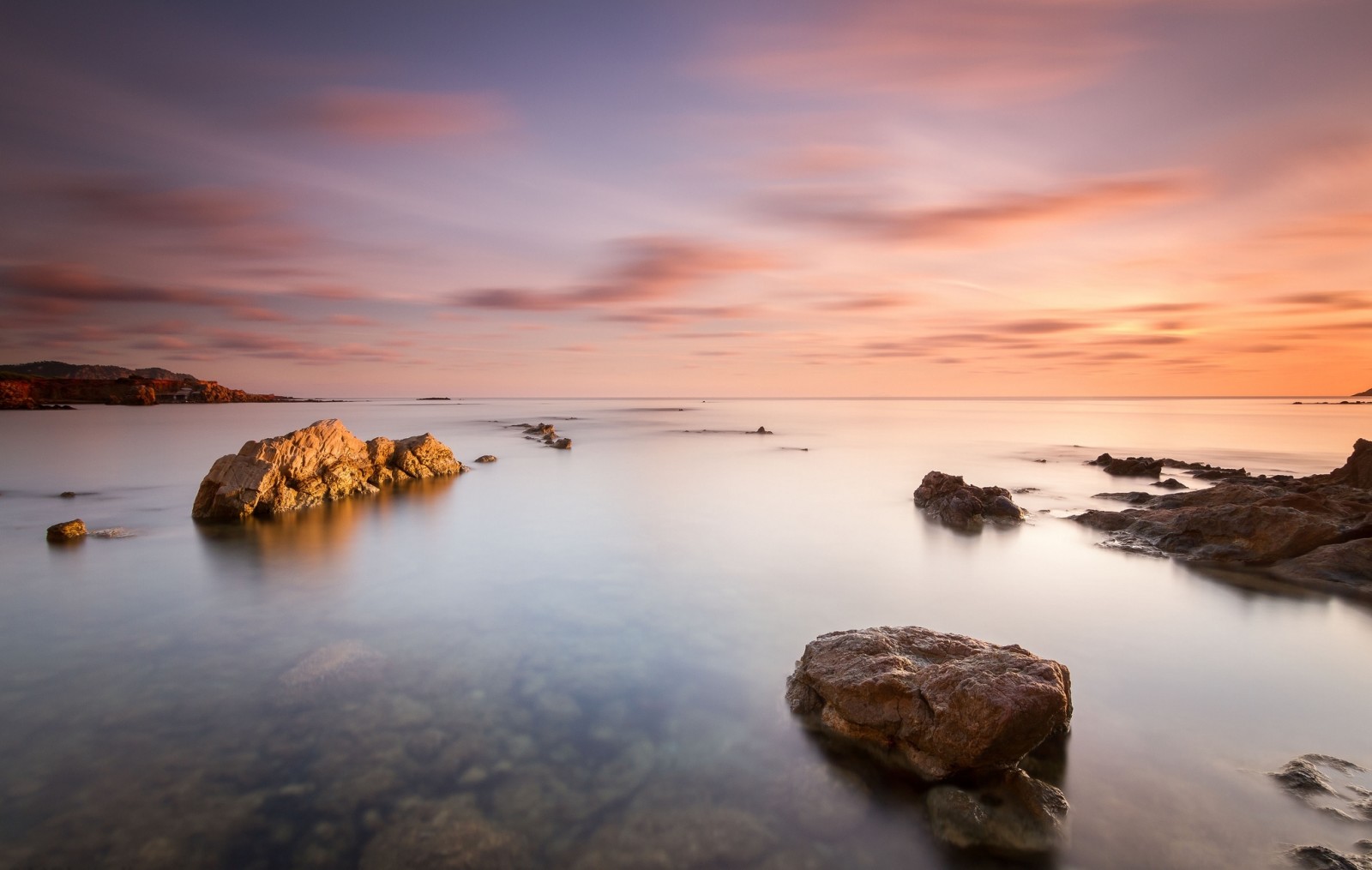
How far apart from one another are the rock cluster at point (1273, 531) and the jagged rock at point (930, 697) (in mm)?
7753

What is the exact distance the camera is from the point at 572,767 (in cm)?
484

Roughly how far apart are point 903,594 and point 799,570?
194 centimetres

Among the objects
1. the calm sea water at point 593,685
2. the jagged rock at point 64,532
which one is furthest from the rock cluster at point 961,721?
the jagged rock at point 64,532

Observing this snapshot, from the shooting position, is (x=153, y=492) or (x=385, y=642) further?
(x=153, y=492)

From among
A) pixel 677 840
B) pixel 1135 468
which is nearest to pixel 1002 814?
pixel 677 840

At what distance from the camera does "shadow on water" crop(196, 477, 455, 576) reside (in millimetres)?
10680

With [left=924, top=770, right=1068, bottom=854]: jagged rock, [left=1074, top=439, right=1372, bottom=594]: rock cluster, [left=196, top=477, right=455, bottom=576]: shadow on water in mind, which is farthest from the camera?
[left=196, top=477, right=455, bottom=576]: shadow on water

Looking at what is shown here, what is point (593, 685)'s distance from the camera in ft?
20.7

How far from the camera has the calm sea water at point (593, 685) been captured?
414cm

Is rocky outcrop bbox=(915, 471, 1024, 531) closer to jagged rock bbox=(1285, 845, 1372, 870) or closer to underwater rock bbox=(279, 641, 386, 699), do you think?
jagged rock bbox=(1285, 845, 1372, 870)

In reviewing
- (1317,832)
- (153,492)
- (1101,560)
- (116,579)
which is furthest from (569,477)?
(1317,832)

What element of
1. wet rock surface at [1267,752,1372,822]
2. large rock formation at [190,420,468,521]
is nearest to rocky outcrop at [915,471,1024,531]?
wet rock surface at [1267,752,1372,822]

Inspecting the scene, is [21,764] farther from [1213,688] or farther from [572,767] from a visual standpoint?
[1213,688]

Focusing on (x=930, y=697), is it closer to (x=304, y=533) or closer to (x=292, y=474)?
(x=304, y=533)
